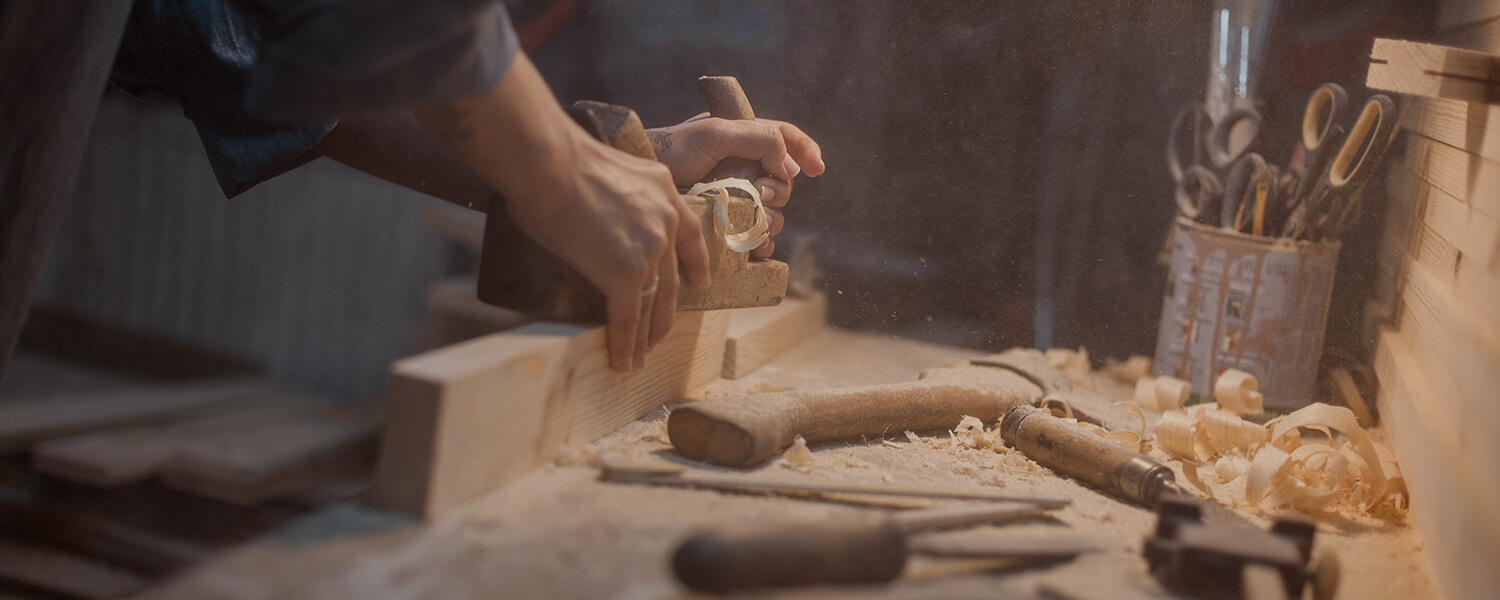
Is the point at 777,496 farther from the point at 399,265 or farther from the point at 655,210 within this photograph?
the point at 399,265

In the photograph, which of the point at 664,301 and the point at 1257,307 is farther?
the point at 1257,307

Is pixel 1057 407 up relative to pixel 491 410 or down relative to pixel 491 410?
down

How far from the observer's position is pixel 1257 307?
73.4 inches

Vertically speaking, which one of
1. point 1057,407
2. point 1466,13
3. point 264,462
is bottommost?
point 264,462

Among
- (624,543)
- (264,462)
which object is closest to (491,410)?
(624,543)

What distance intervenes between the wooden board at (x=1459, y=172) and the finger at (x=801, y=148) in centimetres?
108

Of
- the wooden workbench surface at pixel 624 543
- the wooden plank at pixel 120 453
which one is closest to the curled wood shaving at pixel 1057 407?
the wooden workbench surface at pixel 624 543

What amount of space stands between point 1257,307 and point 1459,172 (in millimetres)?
498

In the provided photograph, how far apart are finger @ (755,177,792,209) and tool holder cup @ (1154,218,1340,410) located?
874 mm

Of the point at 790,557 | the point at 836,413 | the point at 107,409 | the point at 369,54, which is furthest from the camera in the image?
the point at 107,409

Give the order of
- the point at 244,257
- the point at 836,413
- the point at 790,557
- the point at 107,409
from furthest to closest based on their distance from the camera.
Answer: the point at 244,257
the point at 107,409
the point at 836,413
the point at 790,557

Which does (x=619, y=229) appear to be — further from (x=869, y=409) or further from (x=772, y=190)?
(x=772, y=190)

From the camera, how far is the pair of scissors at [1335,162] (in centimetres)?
167

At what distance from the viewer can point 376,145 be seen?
1.70m
